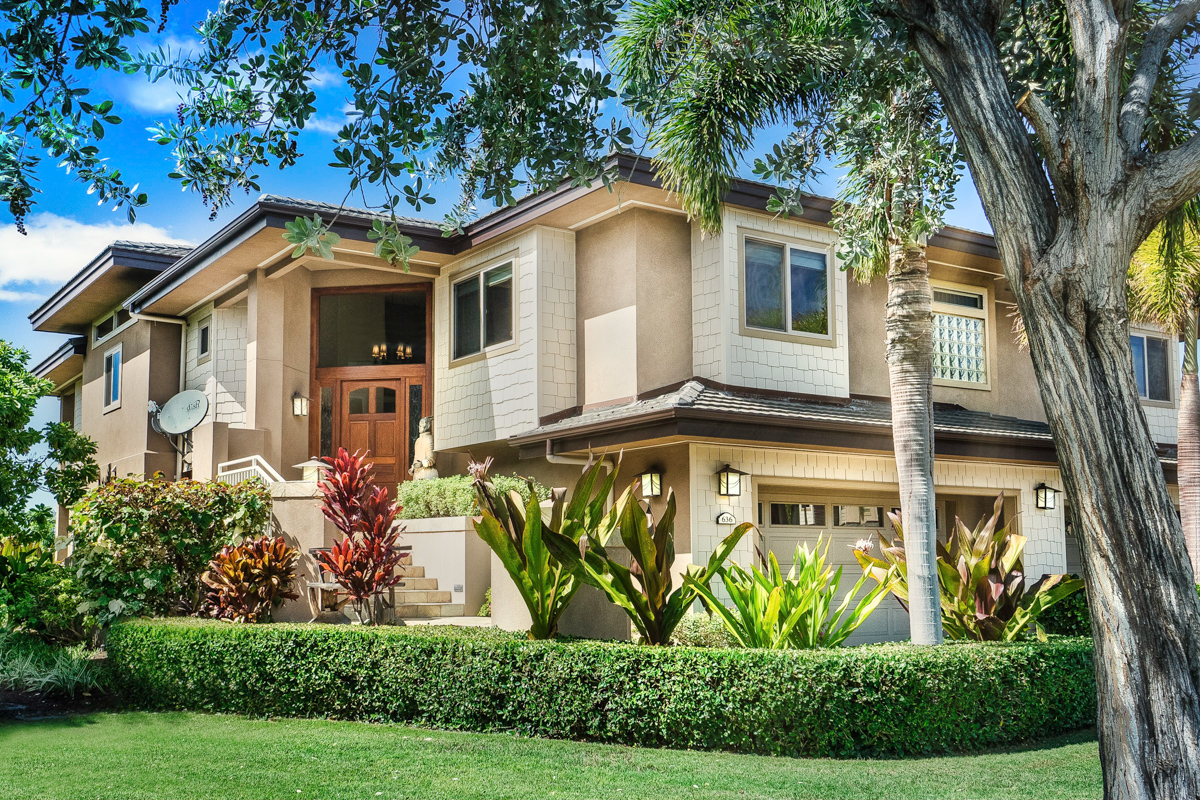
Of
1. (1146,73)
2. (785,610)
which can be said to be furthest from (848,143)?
(785,610)

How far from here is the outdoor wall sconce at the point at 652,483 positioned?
521 inches

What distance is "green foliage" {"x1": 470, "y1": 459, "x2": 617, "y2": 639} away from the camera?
9266 mm

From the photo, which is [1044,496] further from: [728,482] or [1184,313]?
[728,482]

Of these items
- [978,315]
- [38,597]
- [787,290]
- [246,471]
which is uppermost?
[978,315]

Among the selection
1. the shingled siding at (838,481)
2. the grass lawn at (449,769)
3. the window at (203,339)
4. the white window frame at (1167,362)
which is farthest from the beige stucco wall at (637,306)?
the white window frame at (1167,362)

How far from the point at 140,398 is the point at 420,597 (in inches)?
395

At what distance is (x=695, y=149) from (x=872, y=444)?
5199 millimetres

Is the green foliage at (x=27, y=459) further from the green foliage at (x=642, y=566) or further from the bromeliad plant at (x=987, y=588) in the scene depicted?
the bromeliad plant at (x=987, y=588)

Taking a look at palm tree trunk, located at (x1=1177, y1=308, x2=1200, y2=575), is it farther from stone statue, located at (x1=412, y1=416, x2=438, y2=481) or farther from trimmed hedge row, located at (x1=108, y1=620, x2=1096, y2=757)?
stone statue, located at (x1=412, y1=416, x2=438, y2=481)

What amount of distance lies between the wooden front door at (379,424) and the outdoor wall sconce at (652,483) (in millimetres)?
6246

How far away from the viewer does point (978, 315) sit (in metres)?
18.0

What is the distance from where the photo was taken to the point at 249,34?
22.5ft

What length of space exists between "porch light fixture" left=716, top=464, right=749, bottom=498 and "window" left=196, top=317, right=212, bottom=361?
35.3ft

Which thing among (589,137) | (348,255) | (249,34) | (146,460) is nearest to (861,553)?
(589,137)
